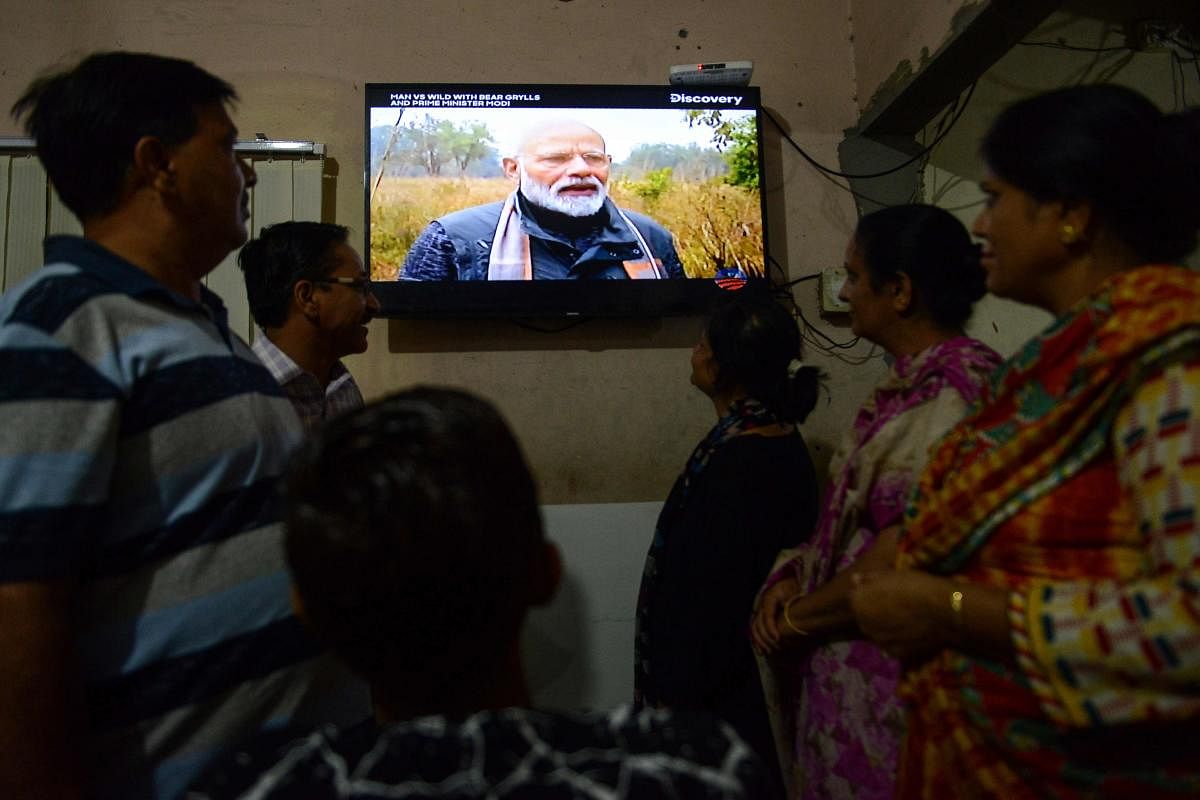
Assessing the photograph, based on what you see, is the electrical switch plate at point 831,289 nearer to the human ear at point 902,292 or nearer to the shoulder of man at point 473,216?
the shoulder of man at point 473,216

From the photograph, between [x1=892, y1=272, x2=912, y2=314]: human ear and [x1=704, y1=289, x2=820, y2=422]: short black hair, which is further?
[x1=704, y1=289, x2=820, y2=422]: short black hair

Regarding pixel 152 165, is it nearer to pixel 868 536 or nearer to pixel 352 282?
pixel 352 282

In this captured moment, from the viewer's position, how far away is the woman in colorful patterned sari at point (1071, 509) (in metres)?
0.68

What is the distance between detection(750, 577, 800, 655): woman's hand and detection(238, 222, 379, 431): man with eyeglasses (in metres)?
1.06

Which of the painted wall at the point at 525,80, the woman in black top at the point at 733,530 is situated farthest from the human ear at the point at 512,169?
the woman in black top at the point at 733,530

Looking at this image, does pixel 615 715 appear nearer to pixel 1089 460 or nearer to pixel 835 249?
pixel 1089 460

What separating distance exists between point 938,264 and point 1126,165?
48cm

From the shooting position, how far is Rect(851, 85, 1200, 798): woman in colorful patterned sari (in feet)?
2.24

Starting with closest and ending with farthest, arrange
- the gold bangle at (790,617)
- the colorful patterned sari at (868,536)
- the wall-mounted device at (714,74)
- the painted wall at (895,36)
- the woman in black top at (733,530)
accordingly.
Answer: the colorful patterned sari at (868,536) < the gold bangle at (790,617) < the woman in black top at (733,530) < the painted wall at (895,36) < the wall-mounted device at (714,74)

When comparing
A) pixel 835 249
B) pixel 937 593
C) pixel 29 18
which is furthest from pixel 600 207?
pixel 29 18

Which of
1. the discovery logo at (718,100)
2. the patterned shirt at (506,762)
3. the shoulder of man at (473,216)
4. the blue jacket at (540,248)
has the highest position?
the discovery logo at (718,100)

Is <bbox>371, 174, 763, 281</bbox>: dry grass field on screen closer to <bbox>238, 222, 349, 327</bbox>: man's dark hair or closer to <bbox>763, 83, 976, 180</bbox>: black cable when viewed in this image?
<bbox>763, 83, 976, 180</bbox>: black cable

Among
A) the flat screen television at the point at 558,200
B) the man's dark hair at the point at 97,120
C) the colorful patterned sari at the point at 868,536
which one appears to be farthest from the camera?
the flat screen television at the point at 558,200

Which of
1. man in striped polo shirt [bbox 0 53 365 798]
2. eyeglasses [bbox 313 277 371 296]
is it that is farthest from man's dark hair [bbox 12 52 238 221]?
eyeglasses [bbox 313 277 371 296]
